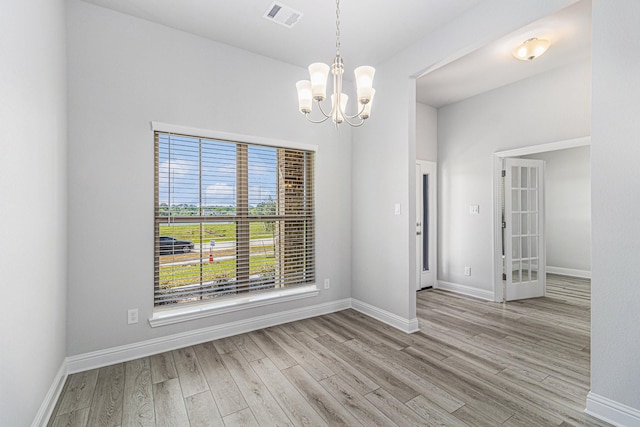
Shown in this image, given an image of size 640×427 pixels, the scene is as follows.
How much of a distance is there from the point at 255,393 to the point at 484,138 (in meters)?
4.32

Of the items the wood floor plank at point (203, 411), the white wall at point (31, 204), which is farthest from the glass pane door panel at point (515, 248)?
the white wall at point (31, 204)

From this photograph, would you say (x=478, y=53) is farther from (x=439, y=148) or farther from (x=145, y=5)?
(x=145, y=5)

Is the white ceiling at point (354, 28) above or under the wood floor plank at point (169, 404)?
above

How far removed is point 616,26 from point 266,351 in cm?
337

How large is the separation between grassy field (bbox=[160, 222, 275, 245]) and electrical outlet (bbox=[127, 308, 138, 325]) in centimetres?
69

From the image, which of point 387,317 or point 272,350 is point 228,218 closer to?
point 272,350

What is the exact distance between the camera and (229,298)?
3.08 metres

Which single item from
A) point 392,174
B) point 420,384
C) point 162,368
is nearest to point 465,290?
point 392,174

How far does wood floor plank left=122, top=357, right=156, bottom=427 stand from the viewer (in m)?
1.81

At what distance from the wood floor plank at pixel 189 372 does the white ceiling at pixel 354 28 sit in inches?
117

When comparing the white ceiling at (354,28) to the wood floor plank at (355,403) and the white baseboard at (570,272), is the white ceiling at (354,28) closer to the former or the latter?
the wood floor plank at (355,403)

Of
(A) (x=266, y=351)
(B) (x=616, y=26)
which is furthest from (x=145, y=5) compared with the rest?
(B) (x=616, y=26)

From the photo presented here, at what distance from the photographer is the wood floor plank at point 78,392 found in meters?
1.93

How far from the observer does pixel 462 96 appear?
175 inches
